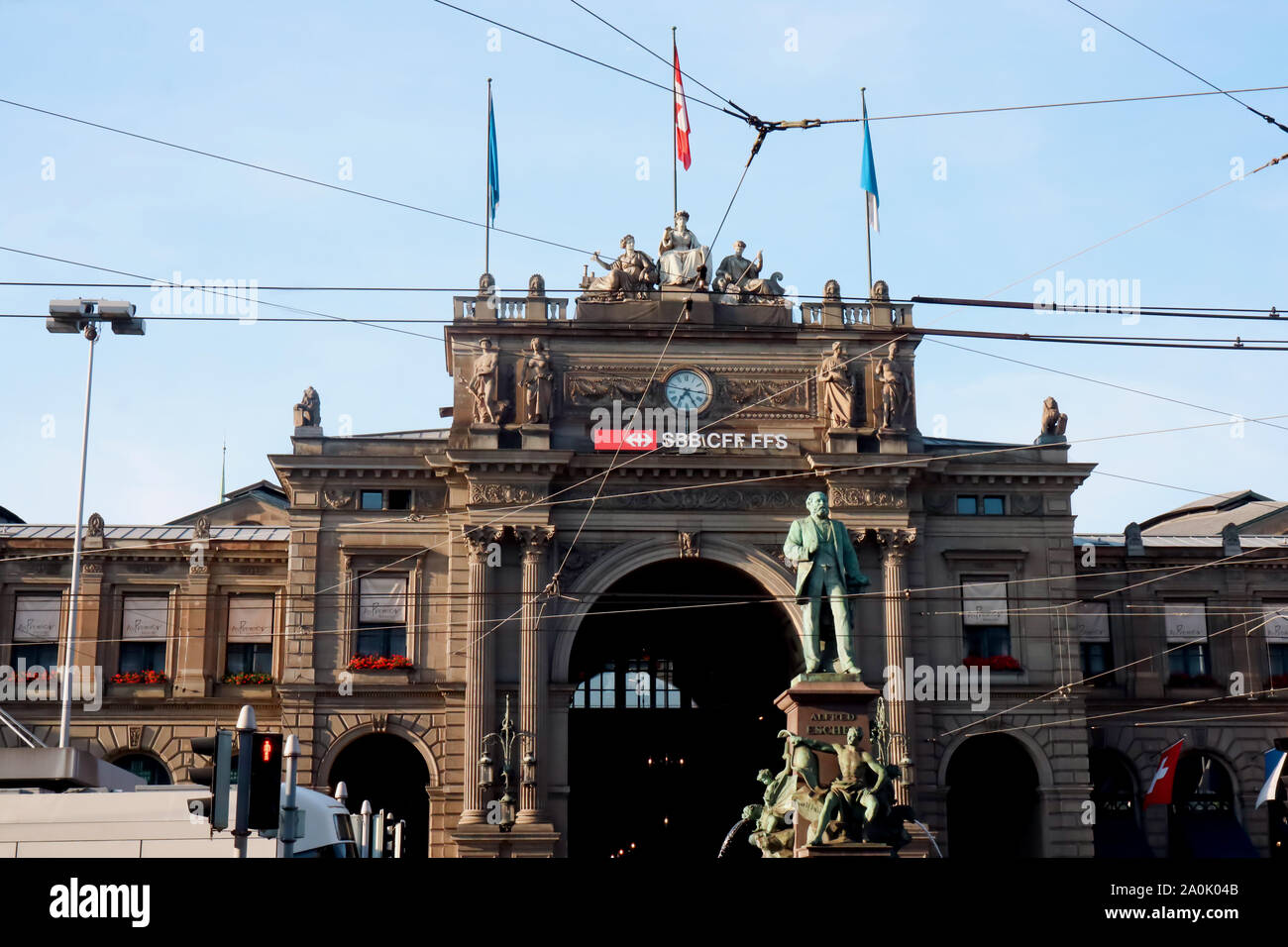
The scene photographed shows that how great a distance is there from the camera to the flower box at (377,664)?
5175 centimetres

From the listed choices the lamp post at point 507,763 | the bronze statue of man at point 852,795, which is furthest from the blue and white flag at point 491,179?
the bronze statue of man at point 852,795

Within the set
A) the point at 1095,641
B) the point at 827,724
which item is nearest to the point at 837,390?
the point at 1095,641

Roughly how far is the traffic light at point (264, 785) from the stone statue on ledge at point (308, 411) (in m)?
37.0

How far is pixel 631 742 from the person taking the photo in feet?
197

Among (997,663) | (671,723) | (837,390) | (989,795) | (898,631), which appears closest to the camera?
Result: (898,631)

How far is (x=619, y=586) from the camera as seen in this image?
5547 cm

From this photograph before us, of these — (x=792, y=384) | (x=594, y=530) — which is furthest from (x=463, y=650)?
(x=792, y=384)

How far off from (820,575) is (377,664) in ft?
73.5

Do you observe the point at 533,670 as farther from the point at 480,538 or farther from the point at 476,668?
the point at 480,538

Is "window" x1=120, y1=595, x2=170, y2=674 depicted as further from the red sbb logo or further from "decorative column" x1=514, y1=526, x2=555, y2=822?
the red sbb logo

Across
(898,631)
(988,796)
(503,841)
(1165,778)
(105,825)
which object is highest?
(898,631)

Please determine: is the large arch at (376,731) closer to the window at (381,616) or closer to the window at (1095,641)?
the window at (381,616)

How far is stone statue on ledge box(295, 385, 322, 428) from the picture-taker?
176ft
